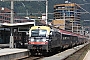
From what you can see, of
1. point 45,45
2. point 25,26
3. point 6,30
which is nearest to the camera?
point 45,45

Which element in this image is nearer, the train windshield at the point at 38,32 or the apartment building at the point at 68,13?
the train windshield at the point at 38,32

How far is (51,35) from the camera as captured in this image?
3178 cm

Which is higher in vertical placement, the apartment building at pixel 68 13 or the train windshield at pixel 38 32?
the apartment building at pixel 68 13

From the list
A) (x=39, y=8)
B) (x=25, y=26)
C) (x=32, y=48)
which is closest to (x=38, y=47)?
(x=32, y=48)

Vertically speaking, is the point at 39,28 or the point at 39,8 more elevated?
the point at 39,8

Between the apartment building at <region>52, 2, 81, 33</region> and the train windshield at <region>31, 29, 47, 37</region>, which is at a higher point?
the apartment building at <region>52, 2, 81, 33</region>

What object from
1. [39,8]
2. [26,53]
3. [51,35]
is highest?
[39,8]

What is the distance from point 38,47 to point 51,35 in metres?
2.18

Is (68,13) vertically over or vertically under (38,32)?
over

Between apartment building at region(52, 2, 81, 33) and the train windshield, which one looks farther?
apartment building at region(52, 2, 81, 33)

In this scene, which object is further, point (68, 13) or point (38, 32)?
point (68, 13)

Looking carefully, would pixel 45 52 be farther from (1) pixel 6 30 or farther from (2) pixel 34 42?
(1) pixel 6 30

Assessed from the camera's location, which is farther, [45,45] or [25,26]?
[25,26]

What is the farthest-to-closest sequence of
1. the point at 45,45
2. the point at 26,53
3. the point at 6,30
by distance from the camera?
the point at 6,30 → the point at 26,53 → the point at 45,45
